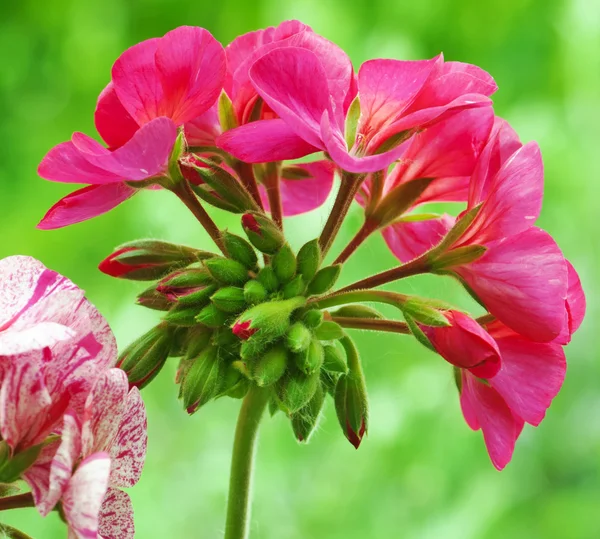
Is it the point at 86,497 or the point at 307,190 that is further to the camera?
the point at 307,190

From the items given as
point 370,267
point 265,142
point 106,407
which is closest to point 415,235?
point 265,142

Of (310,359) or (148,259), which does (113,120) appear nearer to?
(148,259)

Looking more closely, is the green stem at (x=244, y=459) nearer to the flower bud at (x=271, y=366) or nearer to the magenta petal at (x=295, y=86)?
the flower bud at (x=271, y=366)

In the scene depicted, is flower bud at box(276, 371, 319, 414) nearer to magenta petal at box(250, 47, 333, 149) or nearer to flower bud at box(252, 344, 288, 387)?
flower bud at box(252, 344, 288, 387)

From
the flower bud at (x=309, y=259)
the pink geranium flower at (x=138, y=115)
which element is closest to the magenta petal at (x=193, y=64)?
the pink geranium flower at (x=138, y=115)

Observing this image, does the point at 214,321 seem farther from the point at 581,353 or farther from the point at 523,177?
the point at 581,353
